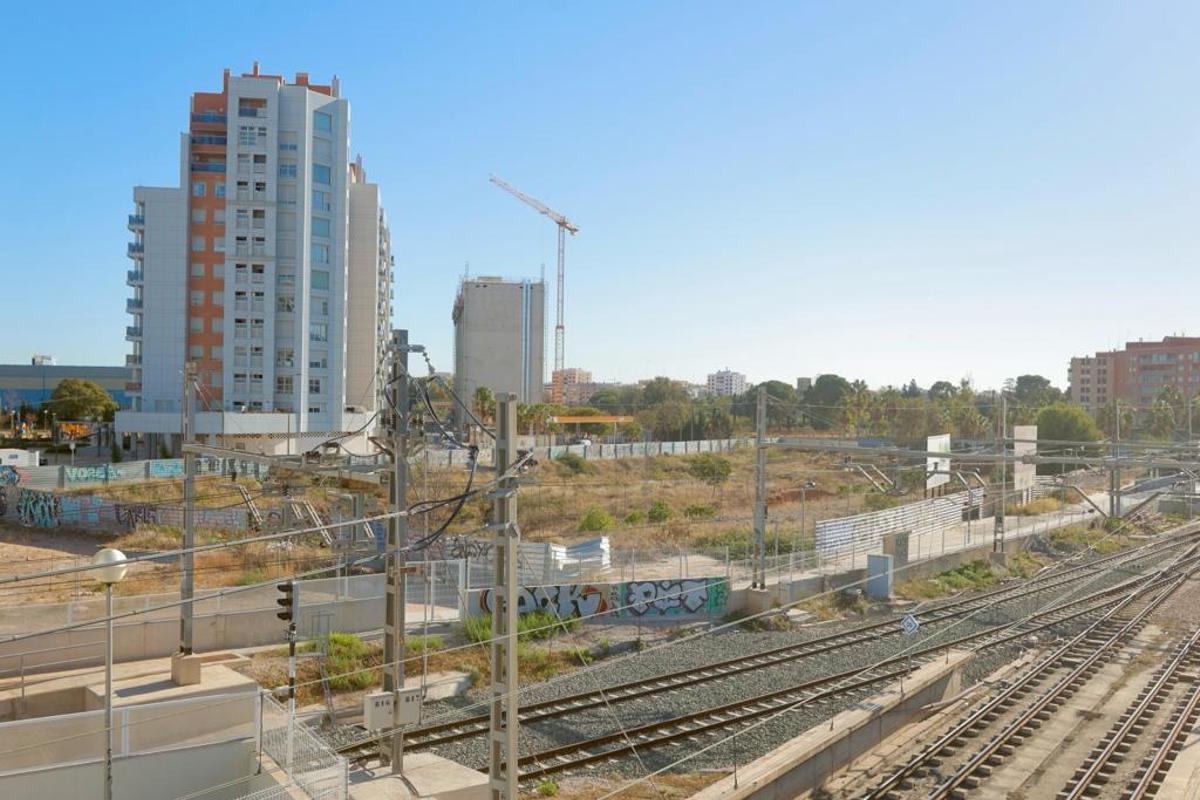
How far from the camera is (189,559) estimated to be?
16422mm

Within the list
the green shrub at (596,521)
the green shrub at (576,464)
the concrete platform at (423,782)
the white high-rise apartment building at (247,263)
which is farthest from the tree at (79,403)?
the concrete platform at (423,782)

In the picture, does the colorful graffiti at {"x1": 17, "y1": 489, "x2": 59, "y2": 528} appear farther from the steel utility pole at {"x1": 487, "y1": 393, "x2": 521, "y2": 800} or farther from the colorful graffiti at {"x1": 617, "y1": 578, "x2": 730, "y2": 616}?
the steel utility pole at {"x1": 487, "y1": 393, "x2": 521, "y2": 800}

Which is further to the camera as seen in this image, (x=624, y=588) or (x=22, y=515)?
(x=22, y=515)

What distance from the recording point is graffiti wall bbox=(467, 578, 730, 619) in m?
24.8

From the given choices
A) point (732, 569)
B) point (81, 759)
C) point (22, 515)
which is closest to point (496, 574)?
point (81, 759)

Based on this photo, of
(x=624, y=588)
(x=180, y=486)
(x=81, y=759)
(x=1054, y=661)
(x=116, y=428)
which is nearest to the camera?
(x=81, y=759)

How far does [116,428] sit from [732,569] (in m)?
41.2

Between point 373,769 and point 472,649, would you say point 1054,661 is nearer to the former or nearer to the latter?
point 472,649

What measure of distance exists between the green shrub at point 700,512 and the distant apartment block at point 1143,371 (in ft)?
273

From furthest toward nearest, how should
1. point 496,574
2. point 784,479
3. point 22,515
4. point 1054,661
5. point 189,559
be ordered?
point 784,479
point 22,515
point 1054,661
point 189,559
point 496,574

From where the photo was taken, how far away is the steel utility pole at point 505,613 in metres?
8.98

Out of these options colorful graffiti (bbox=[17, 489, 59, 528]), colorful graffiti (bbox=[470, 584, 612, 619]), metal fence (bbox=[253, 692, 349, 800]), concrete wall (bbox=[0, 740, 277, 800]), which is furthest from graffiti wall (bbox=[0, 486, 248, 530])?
metal fence (bbox=[253, 692, 349, 800])

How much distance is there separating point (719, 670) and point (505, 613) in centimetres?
1182

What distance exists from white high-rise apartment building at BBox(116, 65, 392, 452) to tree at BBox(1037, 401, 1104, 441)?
158 feet
